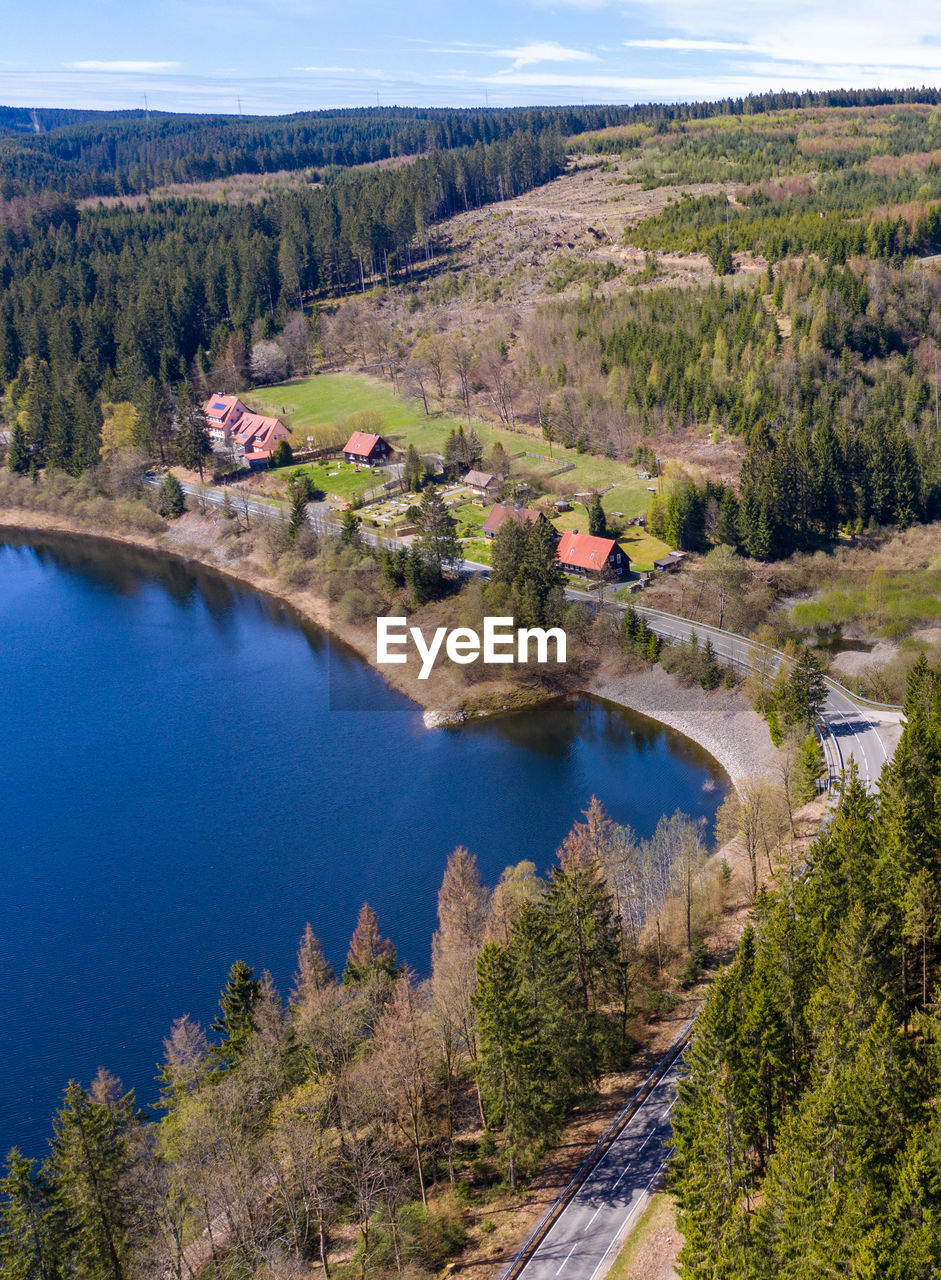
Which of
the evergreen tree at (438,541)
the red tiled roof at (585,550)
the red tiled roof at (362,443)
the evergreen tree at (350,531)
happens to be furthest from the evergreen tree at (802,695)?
the red tiled roof at (362,443)

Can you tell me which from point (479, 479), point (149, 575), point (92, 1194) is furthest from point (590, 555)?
point (92, 1194)

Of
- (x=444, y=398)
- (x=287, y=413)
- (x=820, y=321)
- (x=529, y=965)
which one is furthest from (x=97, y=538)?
(x=529, y=965)

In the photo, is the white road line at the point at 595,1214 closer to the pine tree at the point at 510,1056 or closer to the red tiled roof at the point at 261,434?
the pine tree at the point at 510,1056

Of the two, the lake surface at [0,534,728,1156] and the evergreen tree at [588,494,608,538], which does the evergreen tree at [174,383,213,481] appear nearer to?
the lake surface at [0,534,728,1156]

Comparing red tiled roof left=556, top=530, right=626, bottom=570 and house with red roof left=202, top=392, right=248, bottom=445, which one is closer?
red tiled roof left=556, top=530, right=626, bottom=570

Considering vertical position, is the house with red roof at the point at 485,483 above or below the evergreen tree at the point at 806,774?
above

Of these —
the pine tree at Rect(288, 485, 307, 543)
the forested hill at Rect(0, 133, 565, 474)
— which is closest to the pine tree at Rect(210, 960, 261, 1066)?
the pine tree at Rect(288, 485, 307, 543)
